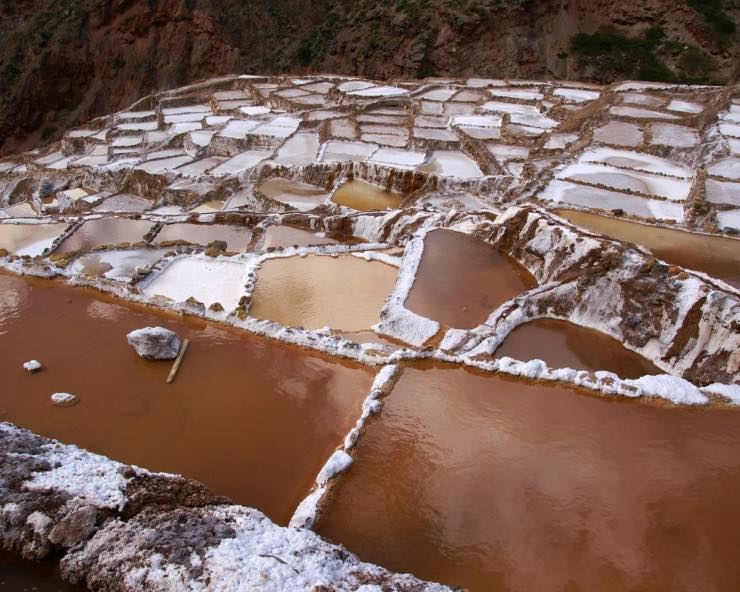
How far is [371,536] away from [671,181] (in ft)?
39.4

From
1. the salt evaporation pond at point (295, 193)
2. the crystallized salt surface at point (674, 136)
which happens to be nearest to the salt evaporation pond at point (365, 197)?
the salt evaporation pond at point (295, 193)

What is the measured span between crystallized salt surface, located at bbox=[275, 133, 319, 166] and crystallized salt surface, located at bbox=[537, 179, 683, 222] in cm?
756

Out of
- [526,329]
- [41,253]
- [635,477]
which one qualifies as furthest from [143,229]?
[635,477]

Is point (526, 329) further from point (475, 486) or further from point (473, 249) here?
point (475, 486)

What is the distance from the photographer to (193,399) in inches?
255

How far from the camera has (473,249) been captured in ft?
32.8

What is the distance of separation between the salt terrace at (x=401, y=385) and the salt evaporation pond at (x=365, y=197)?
0.51ft

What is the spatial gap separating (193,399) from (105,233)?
7.59 meters

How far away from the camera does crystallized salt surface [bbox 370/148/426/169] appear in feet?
50.3

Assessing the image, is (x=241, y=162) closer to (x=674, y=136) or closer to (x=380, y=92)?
(x=380, y=92)

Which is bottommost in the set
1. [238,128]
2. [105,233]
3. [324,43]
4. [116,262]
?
[105,233]

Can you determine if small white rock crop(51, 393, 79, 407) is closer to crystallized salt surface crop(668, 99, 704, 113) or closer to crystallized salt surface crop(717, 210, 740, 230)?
crystallized salt surface crop(717, 210, 740, 230)

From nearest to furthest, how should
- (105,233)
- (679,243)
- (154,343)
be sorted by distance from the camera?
1. (154,343)
2. (679,243)
3. (105,233)

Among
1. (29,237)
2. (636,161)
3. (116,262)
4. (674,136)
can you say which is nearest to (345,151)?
(636,161)
